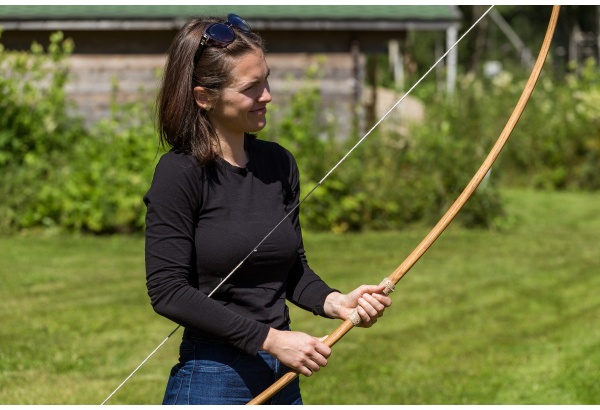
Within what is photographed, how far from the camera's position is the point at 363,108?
1348 centimetres

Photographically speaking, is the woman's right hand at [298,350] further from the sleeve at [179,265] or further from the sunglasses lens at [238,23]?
the sunglasses lens at [238,23]

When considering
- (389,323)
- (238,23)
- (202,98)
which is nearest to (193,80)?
(202,98)

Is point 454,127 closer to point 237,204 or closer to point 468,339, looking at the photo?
point 468,339

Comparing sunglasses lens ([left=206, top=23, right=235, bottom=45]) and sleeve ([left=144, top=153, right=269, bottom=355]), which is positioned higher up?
sunglasses lens ([left=206, top=23, right=235, bottom=45])

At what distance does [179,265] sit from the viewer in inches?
108

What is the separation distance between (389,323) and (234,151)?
5.18 m

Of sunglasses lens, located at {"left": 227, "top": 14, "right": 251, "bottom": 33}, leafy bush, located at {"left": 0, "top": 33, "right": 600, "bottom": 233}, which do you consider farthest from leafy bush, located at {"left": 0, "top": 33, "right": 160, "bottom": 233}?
sunglasses lens, located at {"left": 227, "top": 14, "right": 251, "bottom": 33}

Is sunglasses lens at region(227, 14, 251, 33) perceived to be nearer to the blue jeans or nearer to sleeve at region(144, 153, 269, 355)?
sleeve at region(144, 153, 269, 355)

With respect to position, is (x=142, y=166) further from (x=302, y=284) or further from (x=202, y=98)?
(x=202, y=98)

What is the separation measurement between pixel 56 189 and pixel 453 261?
4.19m

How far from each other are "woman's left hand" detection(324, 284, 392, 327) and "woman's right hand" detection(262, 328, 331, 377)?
0.20 m

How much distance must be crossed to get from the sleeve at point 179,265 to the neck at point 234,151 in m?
0.16

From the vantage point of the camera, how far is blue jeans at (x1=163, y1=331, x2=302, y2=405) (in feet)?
9.39

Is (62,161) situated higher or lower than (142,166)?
lower
